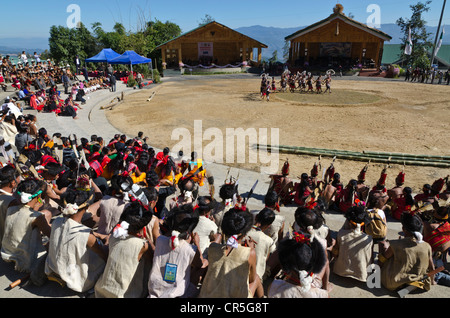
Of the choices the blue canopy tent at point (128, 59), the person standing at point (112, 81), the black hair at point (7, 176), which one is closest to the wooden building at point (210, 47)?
the blue canopy tent at point (128, 59)

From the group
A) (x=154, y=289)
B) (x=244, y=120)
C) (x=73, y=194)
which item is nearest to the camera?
(x=154, y=289)

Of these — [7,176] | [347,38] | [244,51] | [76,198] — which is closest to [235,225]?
[76,198]

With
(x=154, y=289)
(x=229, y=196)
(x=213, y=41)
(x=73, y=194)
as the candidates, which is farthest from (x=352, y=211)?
(x=213, y=41)

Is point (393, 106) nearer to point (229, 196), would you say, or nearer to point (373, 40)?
point (229, 196)

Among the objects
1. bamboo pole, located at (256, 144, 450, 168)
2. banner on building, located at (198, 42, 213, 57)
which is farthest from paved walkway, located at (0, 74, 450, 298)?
banner on building, located at (198, 42, 213, 57)

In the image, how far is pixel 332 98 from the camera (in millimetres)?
20297

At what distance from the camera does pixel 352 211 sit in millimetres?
3688

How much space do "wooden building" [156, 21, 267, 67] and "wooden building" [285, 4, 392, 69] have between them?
526 centimetres

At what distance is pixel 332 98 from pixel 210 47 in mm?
24944

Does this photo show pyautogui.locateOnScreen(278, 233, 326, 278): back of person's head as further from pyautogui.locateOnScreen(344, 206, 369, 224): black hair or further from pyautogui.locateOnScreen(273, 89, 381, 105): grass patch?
pyautogui.locateOnScreen(273, 89, 381, 105): grass patch

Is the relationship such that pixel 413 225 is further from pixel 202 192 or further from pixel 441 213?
pixel 202 192

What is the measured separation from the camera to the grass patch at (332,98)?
18906 millimetres

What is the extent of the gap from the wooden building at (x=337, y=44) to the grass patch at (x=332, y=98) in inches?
676

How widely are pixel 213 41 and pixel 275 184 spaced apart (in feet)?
116
